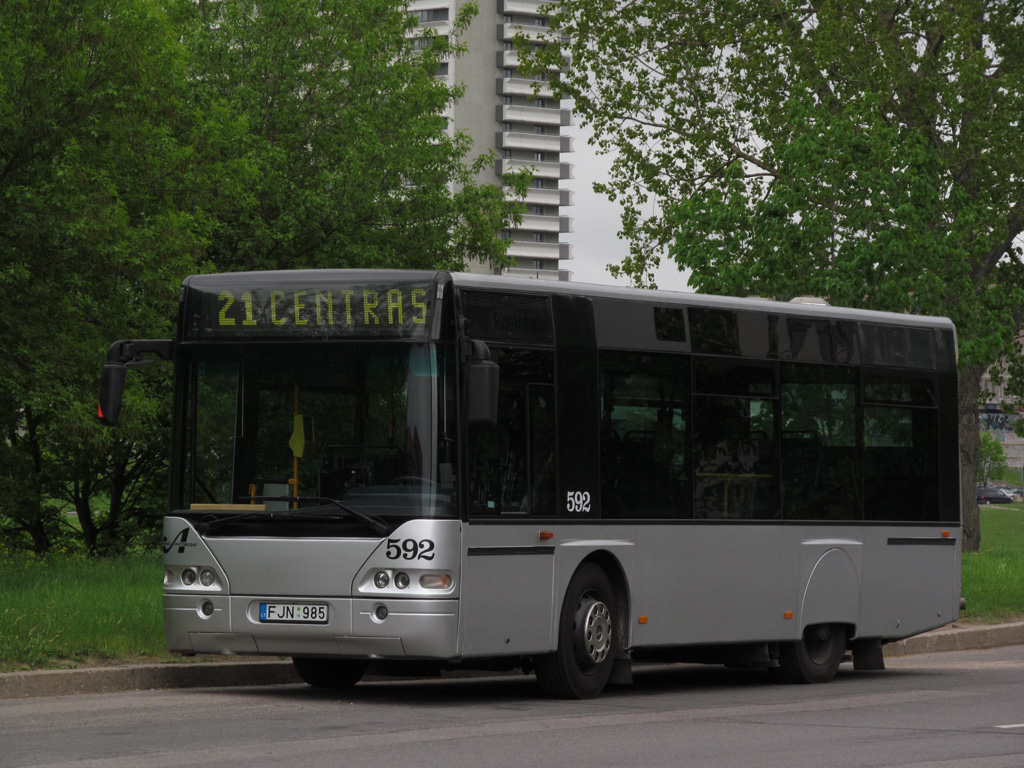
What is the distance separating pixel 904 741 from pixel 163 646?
19.6ft

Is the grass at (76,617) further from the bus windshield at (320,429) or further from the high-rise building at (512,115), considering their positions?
the high-rise building at (512,115)

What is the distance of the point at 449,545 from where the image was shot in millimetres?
11008

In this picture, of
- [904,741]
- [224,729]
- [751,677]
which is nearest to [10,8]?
[751,677]

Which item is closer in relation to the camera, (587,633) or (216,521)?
(216,521)

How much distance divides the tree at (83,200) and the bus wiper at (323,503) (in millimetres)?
11209

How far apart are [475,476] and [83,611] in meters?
4.28

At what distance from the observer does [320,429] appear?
11.3 metres

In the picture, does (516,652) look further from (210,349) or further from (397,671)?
(210,349)

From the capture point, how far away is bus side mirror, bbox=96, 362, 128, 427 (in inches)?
446

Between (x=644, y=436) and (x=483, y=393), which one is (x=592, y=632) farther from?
(x=483, y=393)

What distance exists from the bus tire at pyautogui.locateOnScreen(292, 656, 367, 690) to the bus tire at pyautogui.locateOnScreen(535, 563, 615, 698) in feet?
5.30

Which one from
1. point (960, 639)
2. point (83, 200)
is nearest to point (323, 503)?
point (960, 639)

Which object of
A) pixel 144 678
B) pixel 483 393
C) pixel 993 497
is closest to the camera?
pixel 483 393

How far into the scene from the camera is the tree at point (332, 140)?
31875mm
